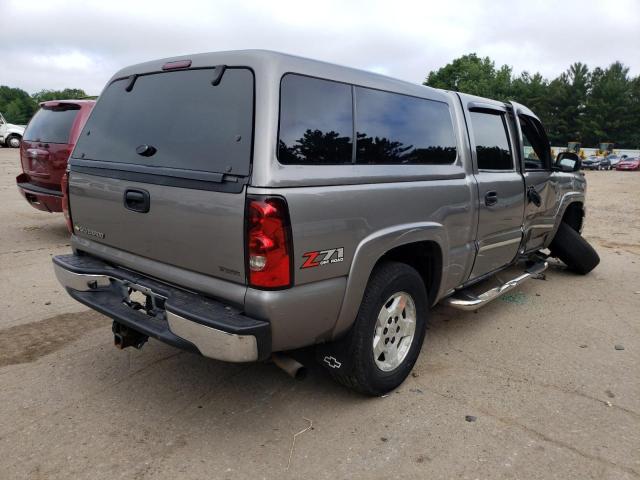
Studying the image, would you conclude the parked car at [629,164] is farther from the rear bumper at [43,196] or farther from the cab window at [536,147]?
the rear bumper at [43,196]

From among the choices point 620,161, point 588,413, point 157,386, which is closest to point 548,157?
point 588,413

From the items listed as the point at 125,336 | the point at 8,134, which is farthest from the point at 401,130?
the point at 8,134

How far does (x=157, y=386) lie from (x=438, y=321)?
8.23 feet

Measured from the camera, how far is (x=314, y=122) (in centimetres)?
262

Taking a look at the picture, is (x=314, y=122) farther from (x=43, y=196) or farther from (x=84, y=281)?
(x=43, y=196)

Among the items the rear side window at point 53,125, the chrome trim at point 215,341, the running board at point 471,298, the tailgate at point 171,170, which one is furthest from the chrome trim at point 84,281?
the rear side window at point 53,125

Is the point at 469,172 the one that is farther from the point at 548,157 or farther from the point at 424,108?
the point at 548,157

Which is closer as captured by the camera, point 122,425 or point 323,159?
point 323,159

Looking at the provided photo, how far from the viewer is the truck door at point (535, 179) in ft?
15.3

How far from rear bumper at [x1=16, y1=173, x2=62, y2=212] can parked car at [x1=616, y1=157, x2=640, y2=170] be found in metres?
47.0

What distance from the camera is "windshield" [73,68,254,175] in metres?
2.49

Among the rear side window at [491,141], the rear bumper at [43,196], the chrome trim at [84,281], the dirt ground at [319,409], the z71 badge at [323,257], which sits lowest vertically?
the dirt ground at [319,409]

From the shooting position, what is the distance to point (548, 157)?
5109 millimetres

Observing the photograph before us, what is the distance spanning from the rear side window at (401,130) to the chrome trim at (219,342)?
118 centimetres
